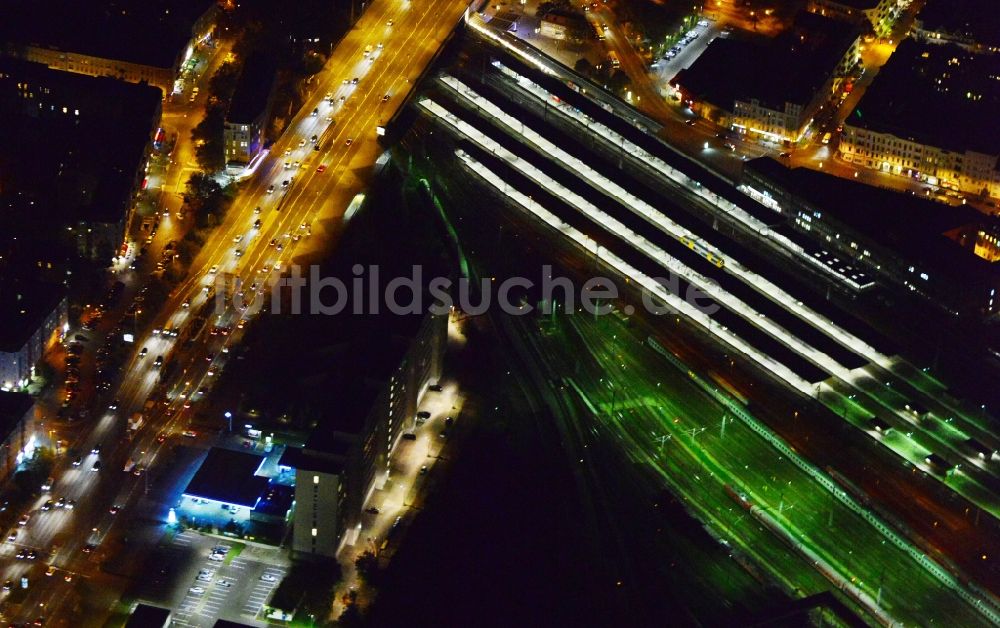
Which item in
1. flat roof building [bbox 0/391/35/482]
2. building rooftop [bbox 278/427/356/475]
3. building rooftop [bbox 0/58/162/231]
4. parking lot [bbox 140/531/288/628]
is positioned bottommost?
parking lot [bbox 140/531/288/628]

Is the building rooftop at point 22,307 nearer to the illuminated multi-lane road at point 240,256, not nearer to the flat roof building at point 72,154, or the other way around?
the illuminated multi-lane road at point 240,256

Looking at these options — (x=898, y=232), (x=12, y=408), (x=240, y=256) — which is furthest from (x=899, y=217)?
(x=12, y=408)

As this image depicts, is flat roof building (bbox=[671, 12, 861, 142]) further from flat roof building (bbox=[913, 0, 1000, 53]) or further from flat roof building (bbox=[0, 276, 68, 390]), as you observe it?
flat roof building (bbox=[0, 276, 68, 390])

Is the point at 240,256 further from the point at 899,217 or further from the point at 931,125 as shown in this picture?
the point at 931,125

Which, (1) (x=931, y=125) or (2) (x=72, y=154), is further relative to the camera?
(1) (x=931, y=125)

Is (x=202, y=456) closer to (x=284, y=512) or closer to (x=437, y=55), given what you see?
(x=284, y=512)

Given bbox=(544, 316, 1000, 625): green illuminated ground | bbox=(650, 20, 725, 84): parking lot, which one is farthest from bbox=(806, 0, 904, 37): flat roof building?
bbox=(544, 316, 1000, 625): green illuminated ground

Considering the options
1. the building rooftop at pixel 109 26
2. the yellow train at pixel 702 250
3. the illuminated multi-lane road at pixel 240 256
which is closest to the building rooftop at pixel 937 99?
the yellow train at pixel 702 250
